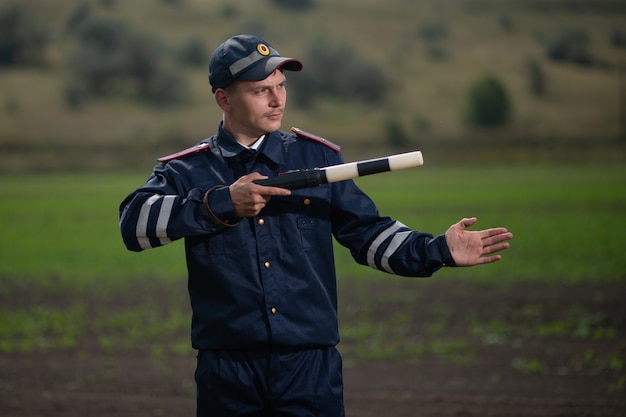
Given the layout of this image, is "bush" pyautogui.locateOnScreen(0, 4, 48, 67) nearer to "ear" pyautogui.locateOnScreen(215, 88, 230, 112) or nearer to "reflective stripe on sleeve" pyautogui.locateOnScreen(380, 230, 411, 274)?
"ear" pyautogui.locateOnScreen(215, 88, 230, 112)

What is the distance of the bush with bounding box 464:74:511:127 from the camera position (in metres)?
69.6

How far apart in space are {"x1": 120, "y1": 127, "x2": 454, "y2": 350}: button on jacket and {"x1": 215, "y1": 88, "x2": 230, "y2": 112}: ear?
9 centimetres

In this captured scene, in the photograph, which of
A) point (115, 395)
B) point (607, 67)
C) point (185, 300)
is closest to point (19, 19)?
point (607, 67)

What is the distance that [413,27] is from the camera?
88.6 meters

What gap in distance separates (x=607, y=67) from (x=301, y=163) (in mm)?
68928

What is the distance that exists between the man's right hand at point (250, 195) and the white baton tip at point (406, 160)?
36cm

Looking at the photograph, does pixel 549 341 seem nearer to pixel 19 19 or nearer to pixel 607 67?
pixel 607 67

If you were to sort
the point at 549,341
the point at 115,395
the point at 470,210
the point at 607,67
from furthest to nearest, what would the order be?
the point at 607,67, the point at 470,210, the point at 549,341, the point at 115,395

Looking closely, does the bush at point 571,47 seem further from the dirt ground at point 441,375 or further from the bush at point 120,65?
the dirt ground at point 441,375

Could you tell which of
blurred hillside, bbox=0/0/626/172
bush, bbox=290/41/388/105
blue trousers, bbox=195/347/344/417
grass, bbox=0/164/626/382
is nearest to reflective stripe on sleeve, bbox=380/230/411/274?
blue trousers, bbox=195/347/344/417

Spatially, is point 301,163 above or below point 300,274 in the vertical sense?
above

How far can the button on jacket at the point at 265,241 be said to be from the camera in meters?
3.67

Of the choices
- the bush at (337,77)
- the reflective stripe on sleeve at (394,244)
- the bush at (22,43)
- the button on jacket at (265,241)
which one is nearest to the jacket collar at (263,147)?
the button on jacket at (265,241)

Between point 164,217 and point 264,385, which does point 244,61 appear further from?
point 264,385
